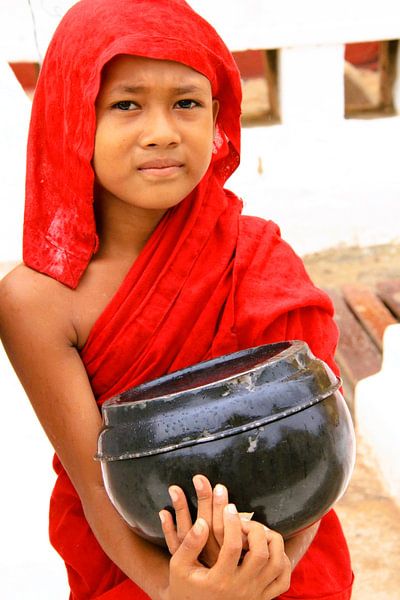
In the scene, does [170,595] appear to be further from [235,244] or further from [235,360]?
[235,244]

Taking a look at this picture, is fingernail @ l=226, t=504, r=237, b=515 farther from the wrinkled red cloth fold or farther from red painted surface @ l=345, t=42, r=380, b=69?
red painted surface @ l=345, t=42, r=380, b=69

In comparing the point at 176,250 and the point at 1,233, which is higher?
the point at 176,250

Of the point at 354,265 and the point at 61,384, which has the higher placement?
the point at 61,384

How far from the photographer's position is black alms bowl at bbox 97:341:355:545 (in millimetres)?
1520

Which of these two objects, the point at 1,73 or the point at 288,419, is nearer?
the point at 288,419

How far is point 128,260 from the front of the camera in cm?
192

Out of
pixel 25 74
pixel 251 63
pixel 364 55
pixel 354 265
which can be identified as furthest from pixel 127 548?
pixel 364 55

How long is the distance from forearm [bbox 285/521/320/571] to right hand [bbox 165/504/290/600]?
0.16 metres

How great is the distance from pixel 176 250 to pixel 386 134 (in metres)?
3.47

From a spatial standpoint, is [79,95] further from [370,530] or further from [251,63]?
[251,63]

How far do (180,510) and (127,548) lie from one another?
0.88 feet

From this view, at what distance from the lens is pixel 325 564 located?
2.04 metres

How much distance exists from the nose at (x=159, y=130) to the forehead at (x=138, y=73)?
50mm

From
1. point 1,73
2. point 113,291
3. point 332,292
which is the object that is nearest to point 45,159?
point 113,291
